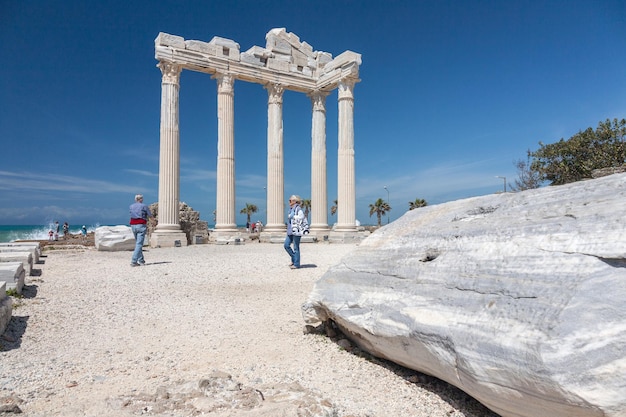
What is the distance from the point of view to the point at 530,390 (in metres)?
2.12

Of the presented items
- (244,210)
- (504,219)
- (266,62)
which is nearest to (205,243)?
(266,62)

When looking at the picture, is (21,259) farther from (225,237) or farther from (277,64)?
(277,64)

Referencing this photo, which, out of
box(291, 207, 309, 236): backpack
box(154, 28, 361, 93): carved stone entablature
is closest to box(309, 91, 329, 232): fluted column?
box(154, 28, 361, 93): carved stone entablature

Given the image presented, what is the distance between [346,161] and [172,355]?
1804 cm

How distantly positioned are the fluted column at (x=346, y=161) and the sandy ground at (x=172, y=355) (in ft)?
45.6

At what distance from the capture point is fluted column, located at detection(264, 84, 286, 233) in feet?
70.0

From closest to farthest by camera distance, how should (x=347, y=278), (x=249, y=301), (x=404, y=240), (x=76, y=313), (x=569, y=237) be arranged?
(x=569, y=237) < (x=404, y=240) < (x=347, y=278) < (x=76, y=313) < (x=249, y=301)

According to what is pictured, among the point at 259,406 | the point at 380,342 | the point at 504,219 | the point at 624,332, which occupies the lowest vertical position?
the point at 259,406

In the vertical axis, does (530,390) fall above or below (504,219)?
below

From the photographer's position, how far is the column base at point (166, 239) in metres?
17.3

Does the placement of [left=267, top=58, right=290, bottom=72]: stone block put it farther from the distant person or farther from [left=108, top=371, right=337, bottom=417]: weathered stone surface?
[left=108, top=371, right=337, bottom=417]: weathered stone surface

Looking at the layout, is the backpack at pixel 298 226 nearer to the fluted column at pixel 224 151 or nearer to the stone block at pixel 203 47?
the fluted column at pixel 224 151

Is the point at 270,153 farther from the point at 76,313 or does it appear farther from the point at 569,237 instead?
the point at 569,237

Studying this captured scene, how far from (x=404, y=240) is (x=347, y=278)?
694mm
